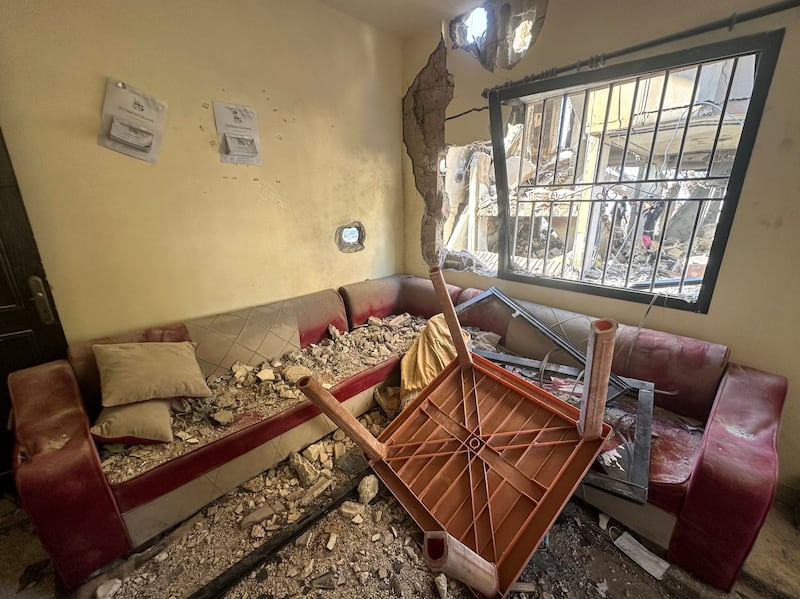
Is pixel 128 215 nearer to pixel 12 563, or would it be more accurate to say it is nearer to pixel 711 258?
pixel 12 563

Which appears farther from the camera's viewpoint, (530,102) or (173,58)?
(530,102)

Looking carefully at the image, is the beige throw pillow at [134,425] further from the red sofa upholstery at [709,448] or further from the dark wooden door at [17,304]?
the red sofa upholstery at [709,448]

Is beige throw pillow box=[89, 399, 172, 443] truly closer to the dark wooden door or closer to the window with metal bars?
the dark wooden door

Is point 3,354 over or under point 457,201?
under

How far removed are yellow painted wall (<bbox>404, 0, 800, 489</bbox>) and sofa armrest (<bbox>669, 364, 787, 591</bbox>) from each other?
0.43 meters

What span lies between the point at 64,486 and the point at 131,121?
65.5 inches

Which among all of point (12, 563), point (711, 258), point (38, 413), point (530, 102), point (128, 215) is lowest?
point (12, 563)

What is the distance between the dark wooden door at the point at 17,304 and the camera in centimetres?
140

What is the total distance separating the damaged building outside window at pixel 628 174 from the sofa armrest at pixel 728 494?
0.74 metres

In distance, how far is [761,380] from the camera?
4.90 ft

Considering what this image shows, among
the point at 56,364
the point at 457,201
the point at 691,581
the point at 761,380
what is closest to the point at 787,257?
the point at 761,380

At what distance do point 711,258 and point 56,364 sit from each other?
10.9ft

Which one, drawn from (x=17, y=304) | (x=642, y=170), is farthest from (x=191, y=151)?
(x=642, y=170)

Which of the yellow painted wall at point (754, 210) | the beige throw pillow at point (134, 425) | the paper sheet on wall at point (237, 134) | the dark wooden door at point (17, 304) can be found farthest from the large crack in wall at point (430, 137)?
the dark wooden door at point (17, 304)
